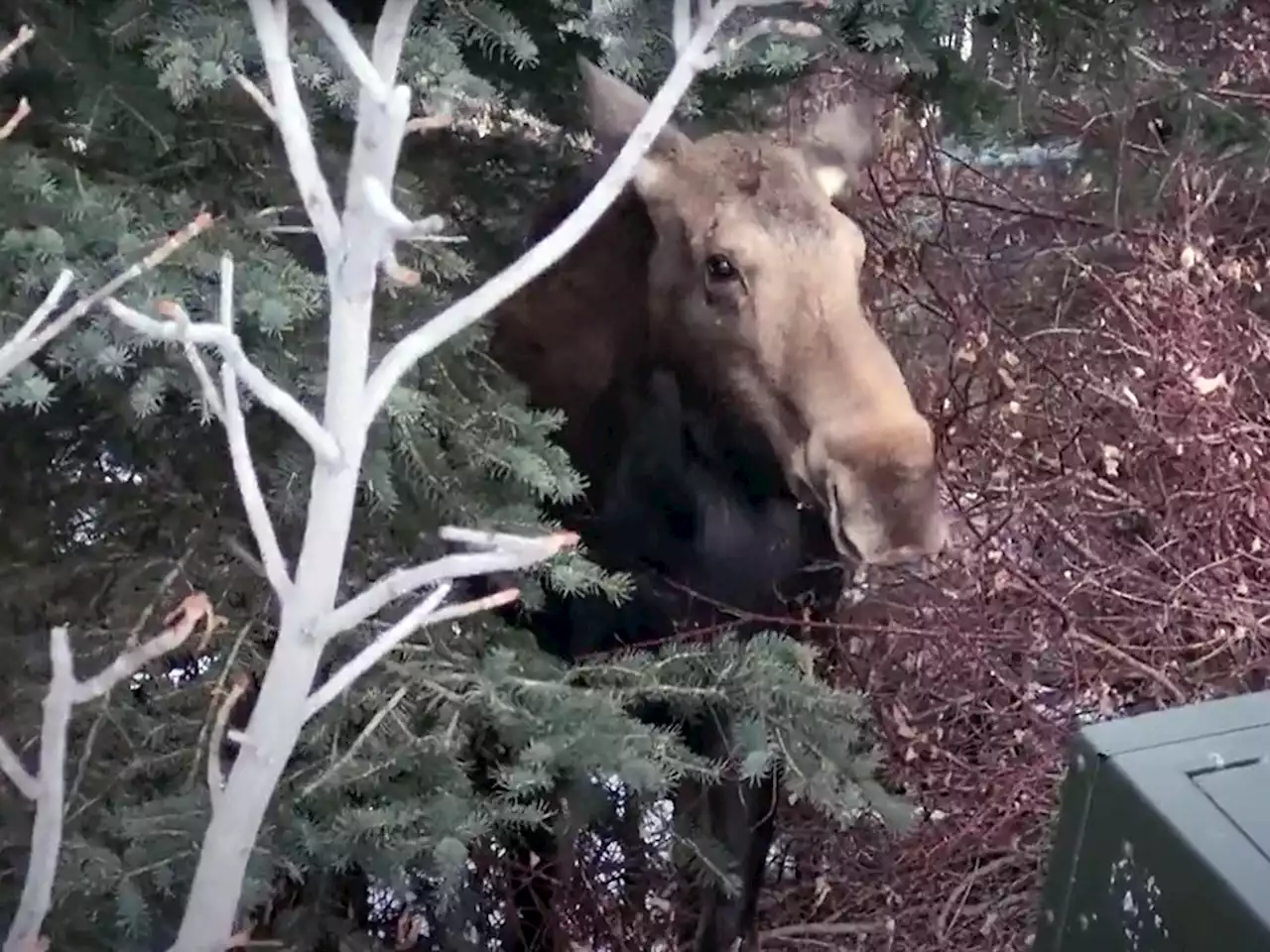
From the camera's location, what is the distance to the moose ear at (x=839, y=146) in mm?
1470

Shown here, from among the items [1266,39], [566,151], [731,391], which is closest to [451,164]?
[566,151]

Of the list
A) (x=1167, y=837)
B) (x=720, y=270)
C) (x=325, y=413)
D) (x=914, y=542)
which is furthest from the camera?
(x=720, y=270)

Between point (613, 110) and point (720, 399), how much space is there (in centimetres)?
30

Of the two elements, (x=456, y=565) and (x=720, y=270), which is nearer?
(x=456, y=565)

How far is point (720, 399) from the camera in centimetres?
143

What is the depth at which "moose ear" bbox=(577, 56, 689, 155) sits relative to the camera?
1425mm

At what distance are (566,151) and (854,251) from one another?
0.41 metres

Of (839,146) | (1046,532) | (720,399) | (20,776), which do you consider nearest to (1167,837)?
(20,776)

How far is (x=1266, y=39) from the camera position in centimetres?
192

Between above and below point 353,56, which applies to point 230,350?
below

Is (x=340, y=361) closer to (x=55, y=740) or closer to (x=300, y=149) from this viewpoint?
(x=300, y=149)

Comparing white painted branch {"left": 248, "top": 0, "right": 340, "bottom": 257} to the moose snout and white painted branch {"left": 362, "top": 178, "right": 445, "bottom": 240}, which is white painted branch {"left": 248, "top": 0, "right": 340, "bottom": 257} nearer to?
white painted branch {"left": 362, "top": 178, "right": 445, "bottom": 240}

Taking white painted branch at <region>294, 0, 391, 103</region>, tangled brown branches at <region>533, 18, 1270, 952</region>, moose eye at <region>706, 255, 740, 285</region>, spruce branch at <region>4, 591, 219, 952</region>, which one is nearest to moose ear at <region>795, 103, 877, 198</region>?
moose eye at <region>706, 255, 740, 285</region>

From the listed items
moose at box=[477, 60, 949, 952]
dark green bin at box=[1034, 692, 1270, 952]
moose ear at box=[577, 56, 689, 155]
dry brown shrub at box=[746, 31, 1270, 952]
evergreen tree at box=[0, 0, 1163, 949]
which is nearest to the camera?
dark green bin at box=[1034, 692, 1270, 952]
